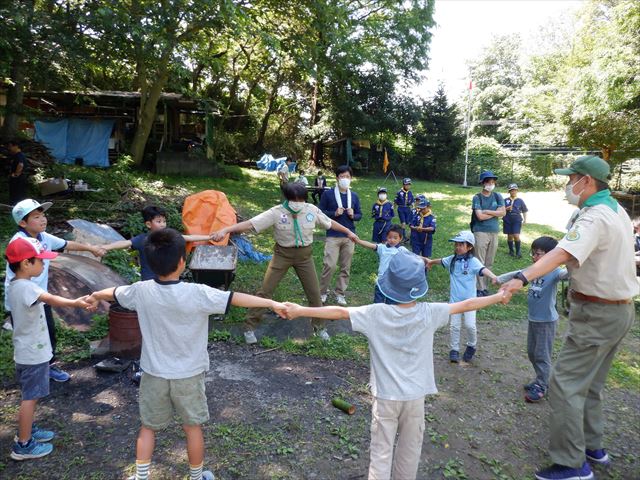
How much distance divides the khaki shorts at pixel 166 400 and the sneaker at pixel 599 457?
2879 mm

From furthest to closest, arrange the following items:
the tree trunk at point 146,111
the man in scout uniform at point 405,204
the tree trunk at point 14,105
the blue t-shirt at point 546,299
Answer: the tree trunk at point 146,111, the tree trunk at point 14,105, the man in scout uniform at point 405,204, the blue t-shirt at point 546,299

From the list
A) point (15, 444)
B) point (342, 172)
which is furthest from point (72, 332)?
point (342, 172)

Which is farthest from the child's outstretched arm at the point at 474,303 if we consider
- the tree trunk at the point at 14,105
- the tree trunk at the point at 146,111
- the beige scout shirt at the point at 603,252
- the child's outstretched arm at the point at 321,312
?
the tree trunk at the point at 146,111

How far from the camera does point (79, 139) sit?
60.2 ft

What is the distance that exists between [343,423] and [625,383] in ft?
10.5

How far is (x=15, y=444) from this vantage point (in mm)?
3238

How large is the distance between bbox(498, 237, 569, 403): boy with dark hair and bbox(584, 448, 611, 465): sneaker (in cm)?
82

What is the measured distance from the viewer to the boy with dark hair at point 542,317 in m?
4.22

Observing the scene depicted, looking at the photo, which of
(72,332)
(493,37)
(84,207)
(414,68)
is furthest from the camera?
(493,37)

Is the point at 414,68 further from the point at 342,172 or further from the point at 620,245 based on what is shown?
the point at 620,245

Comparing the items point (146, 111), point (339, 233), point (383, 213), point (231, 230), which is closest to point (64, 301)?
point (231, 230)

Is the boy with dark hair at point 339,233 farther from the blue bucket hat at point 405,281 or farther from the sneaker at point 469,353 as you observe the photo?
the blue bucket hat at point 405,281

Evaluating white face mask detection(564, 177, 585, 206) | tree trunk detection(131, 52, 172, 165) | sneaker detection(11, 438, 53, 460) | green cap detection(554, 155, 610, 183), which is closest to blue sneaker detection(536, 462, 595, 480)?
white face mask detection(564, 177, 585, 206)

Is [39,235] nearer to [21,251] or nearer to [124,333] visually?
[21,251]
